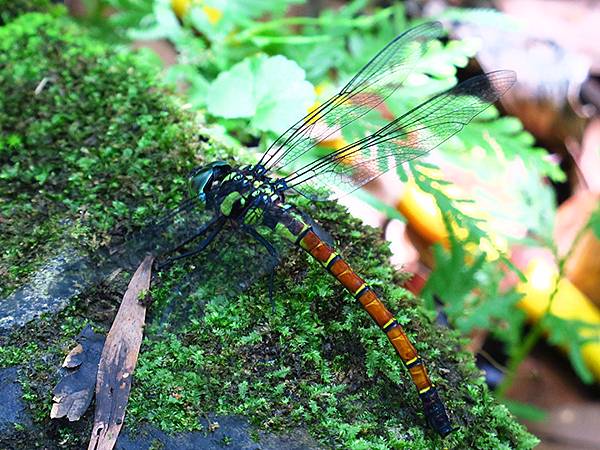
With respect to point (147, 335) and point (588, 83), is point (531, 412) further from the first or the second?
point (588, 83)

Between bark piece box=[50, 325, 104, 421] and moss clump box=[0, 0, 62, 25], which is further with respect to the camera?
moss clump box=[0, 0, 62, 25]

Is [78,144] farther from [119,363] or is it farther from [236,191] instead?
[119,363]

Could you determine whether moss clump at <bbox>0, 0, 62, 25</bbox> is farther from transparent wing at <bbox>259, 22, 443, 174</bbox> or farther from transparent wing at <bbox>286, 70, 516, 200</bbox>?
transparent wing at <bbox>286, 70, 516, 200</bbox>

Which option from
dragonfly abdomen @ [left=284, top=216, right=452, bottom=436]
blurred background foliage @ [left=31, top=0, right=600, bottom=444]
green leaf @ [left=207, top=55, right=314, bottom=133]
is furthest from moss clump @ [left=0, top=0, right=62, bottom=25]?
dragonfly abdomen @ [left=284, top=216, right=452, bottom=436]

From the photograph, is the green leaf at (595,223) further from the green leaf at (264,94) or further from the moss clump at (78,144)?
the moss clump at (78,144)

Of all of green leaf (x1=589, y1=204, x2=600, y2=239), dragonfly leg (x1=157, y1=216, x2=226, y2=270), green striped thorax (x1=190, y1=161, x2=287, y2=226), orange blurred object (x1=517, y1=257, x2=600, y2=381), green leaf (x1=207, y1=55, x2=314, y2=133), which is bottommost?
orange blurred object (x1=517, y1=257, x2=600, y2=381)

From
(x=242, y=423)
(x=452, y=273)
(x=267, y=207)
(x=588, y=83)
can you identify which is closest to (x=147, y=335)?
(x=242, y=423)

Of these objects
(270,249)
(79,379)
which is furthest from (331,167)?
(79,379)

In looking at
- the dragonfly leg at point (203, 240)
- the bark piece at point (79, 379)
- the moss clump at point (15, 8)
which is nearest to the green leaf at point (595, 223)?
the dragonfly leg at point (203, 240)
